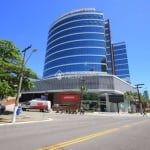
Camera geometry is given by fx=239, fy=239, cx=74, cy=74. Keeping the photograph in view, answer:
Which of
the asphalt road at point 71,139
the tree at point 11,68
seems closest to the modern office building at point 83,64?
the tree at point 11,68

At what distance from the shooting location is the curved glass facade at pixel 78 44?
383ft

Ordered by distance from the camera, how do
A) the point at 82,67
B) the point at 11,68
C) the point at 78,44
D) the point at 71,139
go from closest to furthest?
the point at 71,139, the point at 11,68, the point at 82,67, the point at 78,44

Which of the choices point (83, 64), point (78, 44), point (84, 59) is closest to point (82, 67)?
point (83, 64)

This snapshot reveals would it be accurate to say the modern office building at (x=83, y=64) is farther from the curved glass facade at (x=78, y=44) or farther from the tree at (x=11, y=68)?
the tree at (x=11, y=68)

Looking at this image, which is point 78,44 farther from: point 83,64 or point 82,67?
point 82,67

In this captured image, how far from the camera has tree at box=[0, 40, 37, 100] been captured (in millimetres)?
26609

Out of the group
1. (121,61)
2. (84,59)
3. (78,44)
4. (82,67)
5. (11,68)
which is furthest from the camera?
(121,61)

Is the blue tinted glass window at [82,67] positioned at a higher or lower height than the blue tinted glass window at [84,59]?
lower

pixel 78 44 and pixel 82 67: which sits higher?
pixel 78 44

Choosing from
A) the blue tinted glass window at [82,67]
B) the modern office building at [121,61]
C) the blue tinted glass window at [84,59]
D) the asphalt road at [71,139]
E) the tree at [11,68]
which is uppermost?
the modern office building at [121,61]

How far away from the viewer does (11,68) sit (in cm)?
2816

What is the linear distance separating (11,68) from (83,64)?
87965mm

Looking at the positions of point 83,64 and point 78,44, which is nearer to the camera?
point 83,64

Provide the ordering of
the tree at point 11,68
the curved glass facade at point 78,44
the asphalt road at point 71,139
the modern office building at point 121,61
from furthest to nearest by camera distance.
→ the modern office building at point 121,61 < the curved glass facade at point 78,44 < the tree at point 11,68 < the asphalt road at point 71,139
